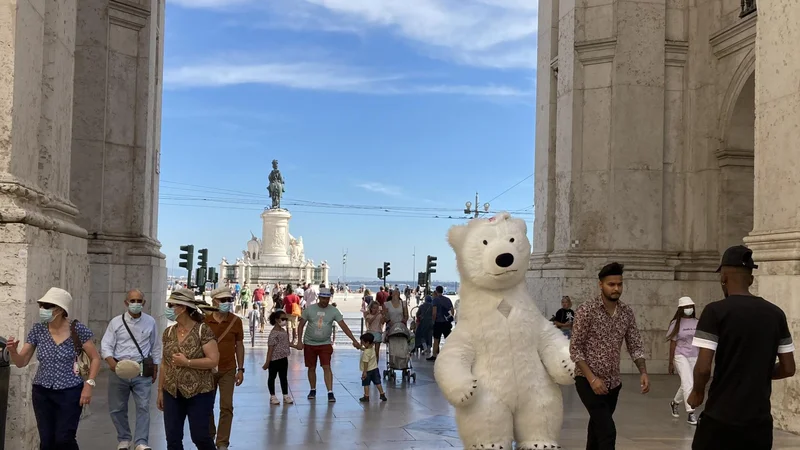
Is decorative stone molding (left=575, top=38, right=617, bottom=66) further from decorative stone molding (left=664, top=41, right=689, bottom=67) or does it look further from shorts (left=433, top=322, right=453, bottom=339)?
shorts (left=433, top=322, right=453, bottom=339)

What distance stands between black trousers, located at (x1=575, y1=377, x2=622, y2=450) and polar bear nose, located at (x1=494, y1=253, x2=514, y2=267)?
1107 millimetres

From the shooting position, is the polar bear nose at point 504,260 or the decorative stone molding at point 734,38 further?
the decorative stone molding at point 734,38

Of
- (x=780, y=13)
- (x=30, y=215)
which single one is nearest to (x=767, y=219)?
(x=780, y=13)

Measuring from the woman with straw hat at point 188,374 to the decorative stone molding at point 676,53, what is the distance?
13.2 meters

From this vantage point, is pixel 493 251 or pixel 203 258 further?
pixel 203 258

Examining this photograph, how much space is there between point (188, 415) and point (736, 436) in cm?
438

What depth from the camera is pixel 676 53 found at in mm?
17047

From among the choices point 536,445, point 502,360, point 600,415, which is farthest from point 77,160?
point 600,415

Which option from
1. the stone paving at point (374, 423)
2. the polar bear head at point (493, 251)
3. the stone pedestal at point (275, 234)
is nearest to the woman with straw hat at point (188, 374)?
Answer: the stone paving at point (374, 423)

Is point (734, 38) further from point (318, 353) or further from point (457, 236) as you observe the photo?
point (457, 236)

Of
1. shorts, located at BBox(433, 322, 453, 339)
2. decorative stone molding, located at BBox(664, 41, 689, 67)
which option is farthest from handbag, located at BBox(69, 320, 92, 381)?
decorative stone molding, located at BBox(664, 41, 689, 67)

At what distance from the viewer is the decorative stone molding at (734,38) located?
1526 centimetres

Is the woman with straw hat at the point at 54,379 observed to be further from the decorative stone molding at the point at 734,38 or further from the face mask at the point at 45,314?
the decorative stone molding at the point at 734,38

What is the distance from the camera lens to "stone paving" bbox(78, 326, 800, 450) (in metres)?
9.20
